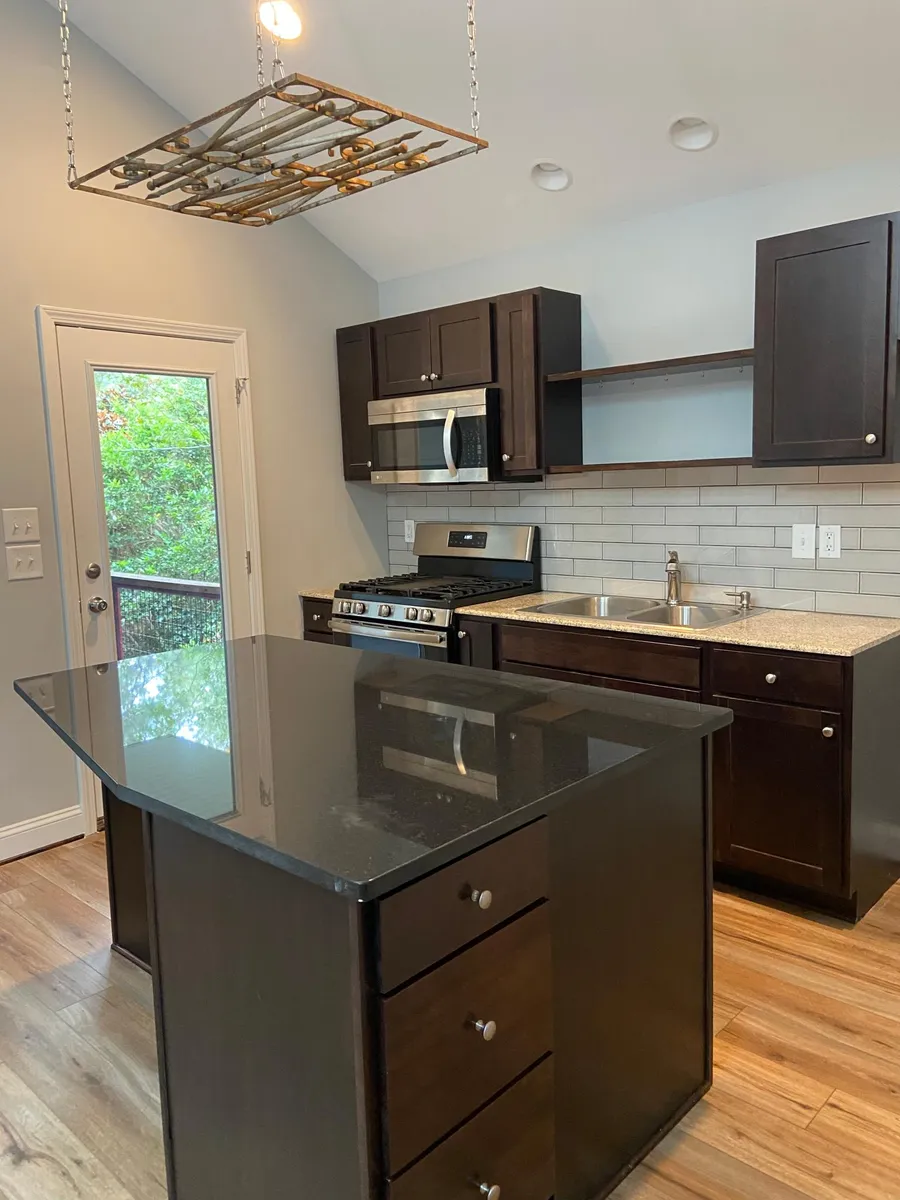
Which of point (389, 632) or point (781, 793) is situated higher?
point (389, 632)

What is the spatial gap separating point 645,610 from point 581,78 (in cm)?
193

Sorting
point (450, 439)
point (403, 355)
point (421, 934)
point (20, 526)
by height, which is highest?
point (403, 355)

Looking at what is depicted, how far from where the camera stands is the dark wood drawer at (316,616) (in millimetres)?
4406

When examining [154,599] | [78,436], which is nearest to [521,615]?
[154,599]

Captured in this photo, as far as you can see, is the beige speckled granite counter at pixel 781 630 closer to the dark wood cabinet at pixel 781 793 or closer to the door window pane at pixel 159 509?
the dark wood cabinet at pixel 781 793

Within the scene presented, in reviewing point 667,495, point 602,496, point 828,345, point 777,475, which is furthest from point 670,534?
point 828,345

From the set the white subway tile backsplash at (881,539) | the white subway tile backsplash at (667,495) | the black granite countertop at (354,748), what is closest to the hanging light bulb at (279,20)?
the black granite countertop at (354,748)

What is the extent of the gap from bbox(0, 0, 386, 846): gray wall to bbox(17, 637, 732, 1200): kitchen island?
172 cm

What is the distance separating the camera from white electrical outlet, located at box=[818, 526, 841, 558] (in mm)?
3248

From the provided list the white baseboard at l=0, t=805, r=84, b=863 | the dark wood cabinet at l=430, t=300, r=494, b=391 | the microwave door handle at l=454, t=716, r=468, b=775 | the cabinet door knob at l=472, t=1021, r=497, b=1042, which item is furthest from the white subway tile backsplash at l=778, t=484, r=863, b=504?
the white baseboard at l=0, t=805, r=84, b=863

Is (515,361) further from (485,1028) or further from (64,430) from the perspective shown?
(485,1028)

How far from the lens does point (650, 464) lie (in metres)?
3.41

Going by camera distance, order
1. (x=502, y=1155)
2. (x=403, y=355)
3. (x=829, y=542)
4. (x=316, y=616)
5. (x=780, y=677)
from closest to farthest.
Result: (x=502, y=1155) → (x=780, y=677) → (x=829, y=542) → (x=403, y=355) → (x=316, y=616)

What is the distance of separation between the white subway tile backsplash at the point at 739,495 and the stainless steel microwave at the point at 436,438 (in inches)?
34.9
